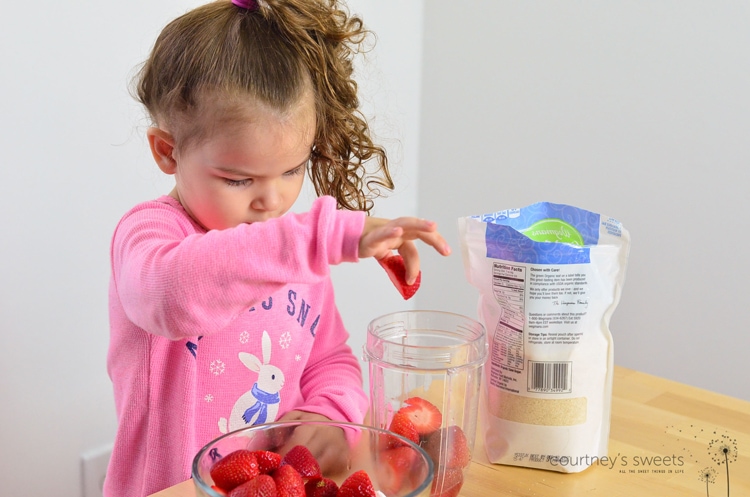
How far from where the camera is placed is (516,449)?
2.48 feet

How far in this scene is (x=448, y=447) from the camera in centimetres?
69

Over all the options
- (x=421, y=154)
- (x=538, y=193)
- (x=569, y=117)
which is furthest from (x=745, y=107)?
(x=421, y=154)

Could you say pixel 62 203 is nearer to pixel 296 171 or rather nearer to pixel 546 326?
pixel 296 171

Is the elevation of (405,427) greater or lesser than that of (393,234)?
lesser

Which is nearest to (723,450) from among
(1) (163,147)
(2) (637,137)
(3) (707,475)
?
(3) (707,475)

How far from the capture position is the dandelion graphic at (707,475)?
30.0 inches

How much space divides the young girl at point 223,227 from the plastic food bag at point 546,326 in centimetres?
14

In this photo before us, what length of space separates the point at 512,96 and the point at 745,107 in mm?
514

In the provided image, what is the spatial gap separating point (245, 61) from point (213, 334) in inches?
11.9

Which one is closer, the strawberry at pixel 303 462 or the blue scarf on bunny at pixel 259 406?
the strawberry at pixel 303 462

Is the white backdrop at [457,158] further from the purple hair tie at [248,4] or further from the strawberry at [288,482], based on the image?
the strawberry at [288,482]

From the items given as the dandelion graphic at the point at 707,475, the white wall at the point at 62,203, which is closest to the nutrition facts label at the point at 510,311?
the dandelion graphic at the point at 707,475

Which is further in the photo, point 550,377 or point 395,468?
point 550,377

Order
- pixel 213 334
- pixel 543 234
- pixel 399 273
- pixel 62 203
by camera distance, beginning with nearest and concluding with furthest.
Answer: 1. pixel 399 273
2. pixel 543 234
3. pixel 213 334
4. pixel 62 203
